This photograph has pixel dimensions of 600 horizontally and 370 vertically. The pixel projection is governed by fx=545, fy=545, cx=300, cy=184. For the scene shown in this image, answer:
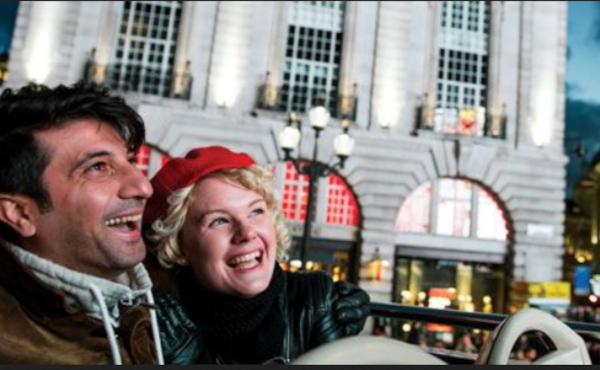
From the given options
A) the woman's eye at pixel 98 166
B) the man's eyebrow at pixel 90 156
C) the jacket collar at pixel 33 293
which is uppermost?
the man's eyebrow at pixel 90 156

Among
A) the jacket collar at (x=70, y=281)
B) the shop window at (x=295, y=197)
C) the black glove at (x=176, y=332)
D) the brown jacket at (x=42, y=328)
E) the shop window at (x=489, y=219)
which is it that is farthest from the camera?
the shop window at (x=489, y=219)

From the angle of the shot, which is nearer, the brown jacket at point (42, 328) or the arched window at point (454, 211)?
the brown jacket at point (42, 328)

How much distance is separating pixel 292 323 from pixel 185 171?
821mm

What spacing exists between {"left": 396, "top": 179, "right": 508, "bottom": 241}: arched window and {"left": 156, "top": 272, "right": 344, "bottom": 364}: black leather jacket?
1670cm

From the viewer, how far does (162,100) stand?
17.7 meters

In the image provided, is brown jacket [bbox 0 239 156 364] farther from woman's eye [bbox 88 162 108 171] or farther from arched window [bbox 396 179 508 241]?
arched window [bbox 396 179 508 241]

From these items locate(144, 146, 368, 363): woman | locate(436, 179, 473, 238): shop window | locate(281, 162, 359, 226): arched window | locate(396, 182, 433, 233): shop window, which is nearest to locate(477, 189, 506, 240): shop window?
locate(436, 179, 473, 238): shop window

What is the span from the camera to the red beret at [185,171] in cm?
230

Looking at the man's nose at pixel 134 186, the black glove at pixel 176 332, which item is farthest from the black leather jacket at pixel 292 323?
the man's nose at pixel 134 186

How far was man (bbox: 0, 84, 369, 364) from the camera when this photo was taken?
1507mm

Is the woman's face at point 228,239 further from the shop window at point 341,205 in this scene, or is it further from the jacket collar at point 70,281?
the shop window at point 341,205

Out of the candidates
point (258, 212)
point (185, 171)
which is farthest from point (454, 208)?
point (185, 171)

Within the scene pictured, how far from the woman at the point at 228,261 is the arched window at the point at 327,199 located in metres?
15.9

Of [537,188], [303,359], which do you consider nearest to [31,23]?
[537,188]
